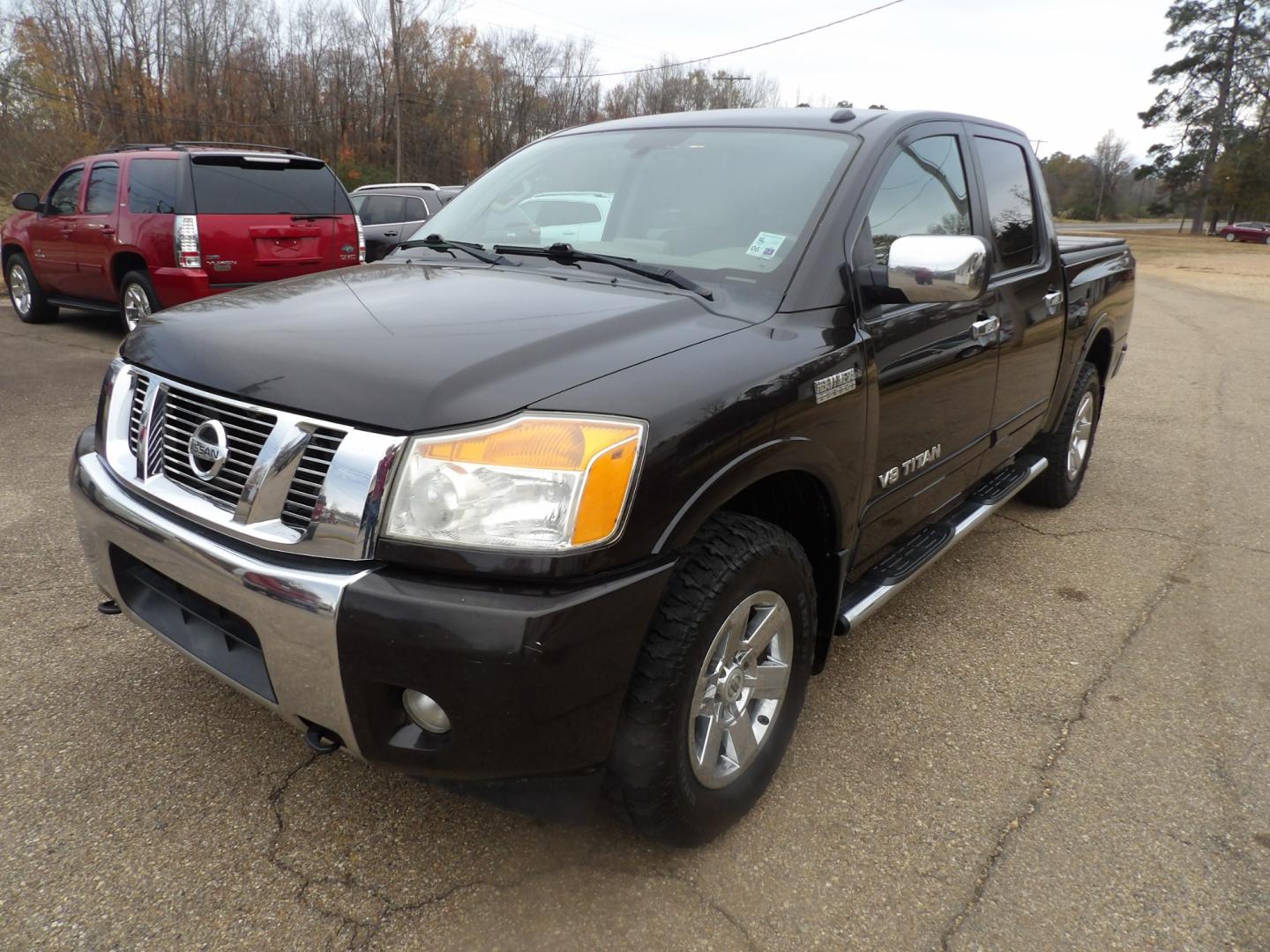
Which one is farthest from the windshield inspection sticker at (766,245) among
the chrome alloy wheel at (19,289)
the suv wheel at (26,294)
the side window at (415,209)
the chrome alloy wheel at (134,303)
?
the side window at (415,209)

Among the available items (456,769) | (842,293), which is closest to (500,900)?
(456,769)

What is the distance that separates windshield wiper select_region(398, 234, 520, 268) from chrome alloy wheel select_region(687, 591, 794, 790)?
1.28 metres

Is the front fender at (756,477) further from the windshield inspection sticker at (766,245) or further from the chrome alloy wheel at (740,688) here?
the windshield inspection sticker at (766,245)

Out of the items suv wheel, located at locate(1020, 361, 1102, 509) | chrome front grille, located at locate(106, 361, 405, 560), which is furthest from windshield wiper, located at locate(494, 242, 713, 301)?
suv wheel, located at locate(1020, 361, 1102, 509)

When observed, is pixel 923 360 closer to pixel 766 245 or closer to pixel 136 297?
pixel 766 245

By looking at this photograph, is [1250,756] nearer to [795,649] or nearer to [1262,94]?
[795,649]

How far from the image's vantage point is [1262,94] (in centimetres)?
5331

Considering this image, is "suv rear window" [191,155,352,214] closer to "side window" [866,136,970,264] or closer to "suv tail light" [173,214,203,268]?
"suv tail light" [173,214,203,268]

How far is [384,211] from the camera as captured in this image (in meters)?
13.6

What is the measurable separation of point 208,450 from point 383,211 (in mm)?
12657

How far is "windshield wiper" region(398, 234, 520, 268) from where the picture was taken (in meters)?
2.74

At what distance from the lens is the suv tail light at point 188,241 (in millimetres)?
7270

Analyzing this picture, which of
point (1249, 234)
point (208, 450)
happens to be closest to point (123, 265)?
point (208, 450)

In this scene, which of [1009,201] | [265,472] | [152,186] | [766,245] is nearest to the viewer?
[265,472]
